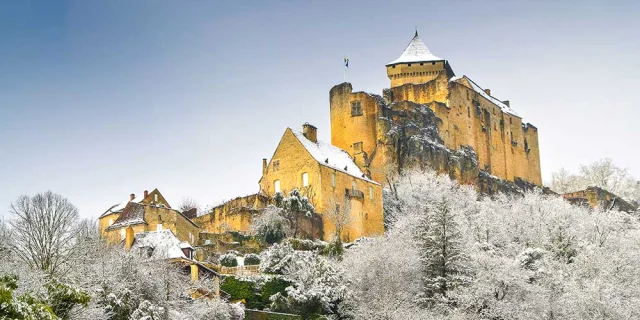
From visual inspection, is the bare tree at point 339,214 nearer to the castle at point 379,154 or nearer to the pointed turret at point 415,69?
the castle at point 379,154

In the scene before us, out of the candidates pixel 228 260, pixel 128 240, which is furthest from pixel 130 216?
pixel 228 260

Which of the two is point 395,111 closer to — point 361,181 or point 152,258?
point 361,181

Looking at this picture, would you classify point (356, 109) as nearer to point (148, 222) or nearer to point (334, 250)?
point (334, 250)

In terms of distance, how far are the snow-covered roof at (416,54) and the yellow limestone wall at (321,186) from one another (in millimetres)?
26452

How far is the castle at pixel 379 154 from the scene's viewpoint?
218 feet

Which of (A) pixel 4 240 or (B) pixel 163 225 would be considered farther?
(B) pixel 163 225

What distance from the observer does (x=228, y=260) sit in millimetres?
56906

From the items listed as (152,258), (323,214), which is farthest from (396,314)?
(323,214)

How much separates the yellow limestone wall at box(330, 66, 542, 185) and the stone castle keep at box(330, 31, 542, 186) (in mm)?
90

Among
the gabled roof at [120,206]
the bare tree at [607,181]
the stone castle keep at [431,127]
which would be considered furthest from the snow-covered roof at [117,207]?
the bare tree at [607,181]

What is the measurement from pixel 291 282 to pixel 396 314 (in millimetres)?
7481

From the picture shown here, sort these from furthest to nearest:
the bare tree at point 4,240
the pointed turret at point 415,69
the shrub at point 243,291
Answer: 1. the pointed turret at point 415,69
2. the shrub at point 243,291
3. the bare tree at point 4,240

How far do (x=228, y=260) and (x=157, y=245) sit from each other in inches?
239

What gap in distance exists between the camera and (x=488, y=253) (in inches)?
2151
